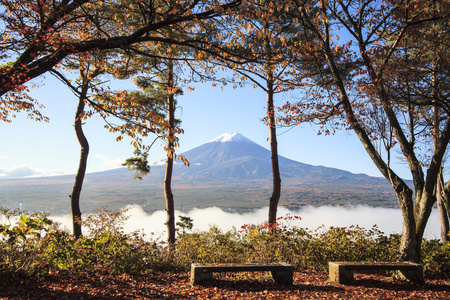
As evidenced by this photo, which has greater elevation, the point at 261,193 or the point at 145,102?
the point at 145,102

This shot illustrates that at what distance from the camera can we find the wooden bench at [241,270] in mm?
4320

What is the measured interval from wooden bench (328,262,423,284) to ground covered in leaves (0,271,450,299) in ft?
0.41

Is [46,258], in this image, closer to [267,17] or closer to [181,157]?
[181,157]

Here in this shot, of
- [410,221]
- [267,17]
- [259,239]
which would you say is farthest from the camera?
[259,239]

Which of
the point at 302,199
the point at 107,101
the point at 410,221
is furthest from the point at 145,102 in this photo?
the point at 302,199

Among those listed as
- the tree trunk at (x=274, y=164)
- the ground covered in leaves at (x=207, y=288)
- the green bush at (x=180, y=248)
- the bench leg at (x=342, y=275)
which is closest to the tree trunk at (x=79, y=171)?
the green bush at (x=180, y=248)

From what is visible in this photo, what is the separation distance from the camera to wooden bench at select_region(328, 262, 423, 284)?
459cm

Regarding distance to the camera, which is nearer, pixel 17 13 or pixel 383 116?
pixel 17 13

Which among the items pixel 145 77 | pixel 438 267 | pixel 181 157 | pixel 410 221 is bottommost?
pixel 438 267

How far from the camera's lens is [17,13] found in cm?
486

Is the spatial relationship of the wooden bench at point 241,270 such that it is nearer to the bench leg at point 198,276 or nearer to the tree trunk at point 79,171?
the bench leg at point 198,276

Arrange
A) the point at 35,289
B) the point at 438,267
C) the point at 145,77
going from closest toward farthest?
the point at 35,289 < the point at 438,267 < the point at 145,77

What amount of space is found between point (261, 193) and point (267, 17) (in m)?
179

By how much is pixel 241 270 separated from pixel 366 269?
1.98m
